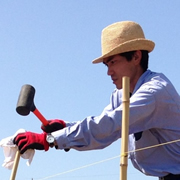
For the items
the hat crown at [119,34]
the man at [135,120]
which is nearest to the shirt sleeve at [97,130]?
the man at [135,120]

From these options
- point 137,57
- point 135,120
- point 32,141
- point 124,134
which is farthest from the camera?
point 137,57

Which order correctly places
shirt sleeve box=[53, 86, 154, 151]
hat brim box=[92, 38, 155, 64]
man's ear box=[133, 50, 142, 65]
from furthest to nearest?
man's ear box=[133, 50, 142, 65] < hat brim box=[92, 38, 155, 64] < shirt sleeve box=[53, 86, 154, 151]

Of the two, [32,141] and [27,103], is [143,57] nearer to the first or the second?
[27,103]

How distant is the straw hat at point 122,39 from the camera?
227 inches

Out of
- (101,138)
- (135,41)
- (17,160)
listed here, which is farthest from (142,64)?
(17,160)

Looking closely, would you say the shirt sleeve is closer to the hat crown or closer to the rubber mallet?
the rubber mallet

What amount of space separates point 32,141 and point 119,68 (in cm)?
111

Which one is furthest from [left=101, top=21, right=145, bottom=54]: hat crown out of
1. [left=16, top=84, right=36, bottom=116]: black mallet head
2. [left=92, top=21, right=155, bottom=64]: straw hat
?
[left=16, top=84, right=36, bottom=116]: black mallet head

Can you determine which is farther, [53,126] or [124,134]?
[53,126]

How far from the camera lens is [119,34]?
590cm

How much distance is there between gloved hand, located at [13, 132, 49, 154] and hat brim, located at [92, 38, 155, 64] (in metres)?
1.04

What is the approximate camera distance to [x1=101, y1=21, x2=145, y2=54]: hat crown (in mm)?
5848

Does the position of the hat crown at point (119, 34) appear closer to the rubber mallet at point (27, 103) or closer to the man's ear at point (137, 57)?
the man's ear at point (137, 57)

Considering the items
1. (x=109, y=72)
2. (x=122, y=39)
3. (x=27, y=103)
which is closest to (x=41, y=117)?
(x=27, y=103)
